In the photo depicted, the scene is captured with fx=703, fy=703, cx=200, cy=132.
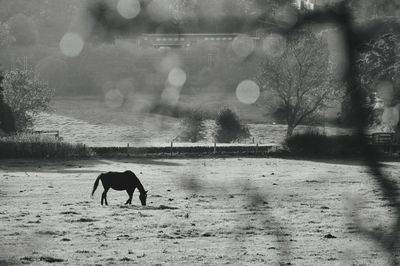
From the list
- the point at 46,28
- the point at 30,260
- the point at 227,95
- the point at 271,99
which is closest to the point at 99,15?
the point at 30,260

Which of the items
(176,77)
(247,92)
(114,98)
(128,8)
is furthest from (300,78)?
(128,8)

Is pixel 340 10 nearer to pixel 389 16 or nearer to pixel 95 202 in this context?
pixel 389 16

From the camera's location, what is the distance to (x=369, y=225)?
56.9 ft

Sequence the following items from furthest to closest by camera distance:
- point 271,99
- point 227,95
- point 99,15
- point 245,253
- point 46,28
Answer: point 46,28, point 227,95, point 271,99, point 245,253, point 99,15

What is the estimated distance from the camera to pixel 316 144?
180 feet

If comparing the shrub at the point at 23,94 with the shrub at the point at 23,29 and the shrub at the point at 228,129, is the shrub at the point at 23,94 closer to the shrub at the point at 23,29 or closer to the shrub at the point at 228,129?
the shrub at the point at 228,129

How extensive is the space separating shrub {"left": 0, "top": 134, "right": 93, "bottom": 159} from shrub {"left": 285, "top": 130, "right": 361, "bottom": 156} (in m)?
16.0

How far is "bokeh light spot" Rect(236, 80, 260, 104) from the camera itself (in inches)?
3903

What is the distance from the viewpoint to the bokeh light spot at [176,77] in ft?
358

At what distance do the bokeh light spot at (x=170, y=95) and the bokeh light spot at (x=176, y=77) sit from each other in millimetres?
2865

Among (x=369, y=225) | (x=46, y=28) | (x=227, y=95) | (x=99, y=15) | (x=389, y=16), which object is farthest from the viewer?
(x=46, y=28)

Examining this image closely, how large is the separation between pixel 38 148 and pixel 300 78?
3241cm

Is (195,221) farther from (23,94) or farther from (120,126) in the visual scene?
(120,126)

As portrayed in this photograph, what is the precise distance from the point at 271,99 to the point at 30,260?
223 ft
